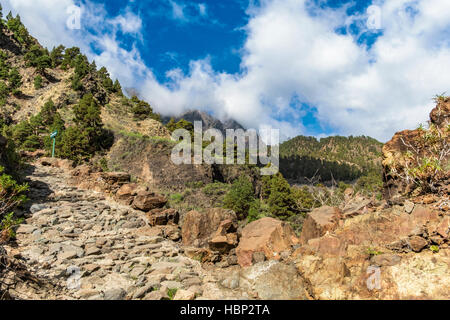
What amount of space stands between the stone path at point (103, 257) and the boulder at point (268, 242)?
59cm

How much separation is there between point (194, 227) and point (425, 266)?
274 inches

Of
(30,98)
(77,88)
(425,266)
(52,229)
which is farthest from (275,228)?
(30,98)

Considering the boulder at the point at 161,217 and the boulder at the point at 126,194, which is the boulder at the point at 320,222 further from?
the boulder at the point at 126,194

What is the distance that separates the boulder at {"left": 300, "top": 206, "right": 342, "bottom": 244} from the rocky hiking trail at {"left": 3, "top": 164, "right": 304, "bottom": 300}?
1.85 meters

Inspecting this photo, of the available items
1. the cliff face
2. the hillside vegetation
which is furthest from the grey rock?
the hillside vegetation

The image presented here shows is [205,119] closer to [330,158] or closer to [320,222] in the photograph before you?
[330,158]

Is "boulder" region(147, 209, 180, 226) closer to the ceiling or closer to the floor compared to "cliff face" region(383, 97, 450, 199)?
closer to the floor

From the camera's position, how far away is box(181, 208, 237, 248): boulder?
912cm

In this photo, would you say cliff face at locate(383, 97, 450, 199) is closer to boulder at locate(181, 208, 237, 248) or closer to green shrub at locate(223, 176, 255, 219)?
boulder at locate(181, 208, 237, 248)

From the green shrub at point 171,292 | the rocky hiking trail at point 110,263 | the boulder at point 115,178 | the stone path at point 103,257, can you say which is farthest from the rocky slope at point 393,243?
the boulder at point 115,178

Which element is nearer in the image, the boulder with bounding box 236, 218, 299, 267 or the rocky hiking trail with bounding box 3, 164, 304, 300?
the rocky hiking trail with bounding box 3, 164, 304, 300

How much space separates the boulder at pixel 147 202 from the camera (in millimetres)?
11352

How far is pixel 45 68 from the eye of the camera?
1709 inches
